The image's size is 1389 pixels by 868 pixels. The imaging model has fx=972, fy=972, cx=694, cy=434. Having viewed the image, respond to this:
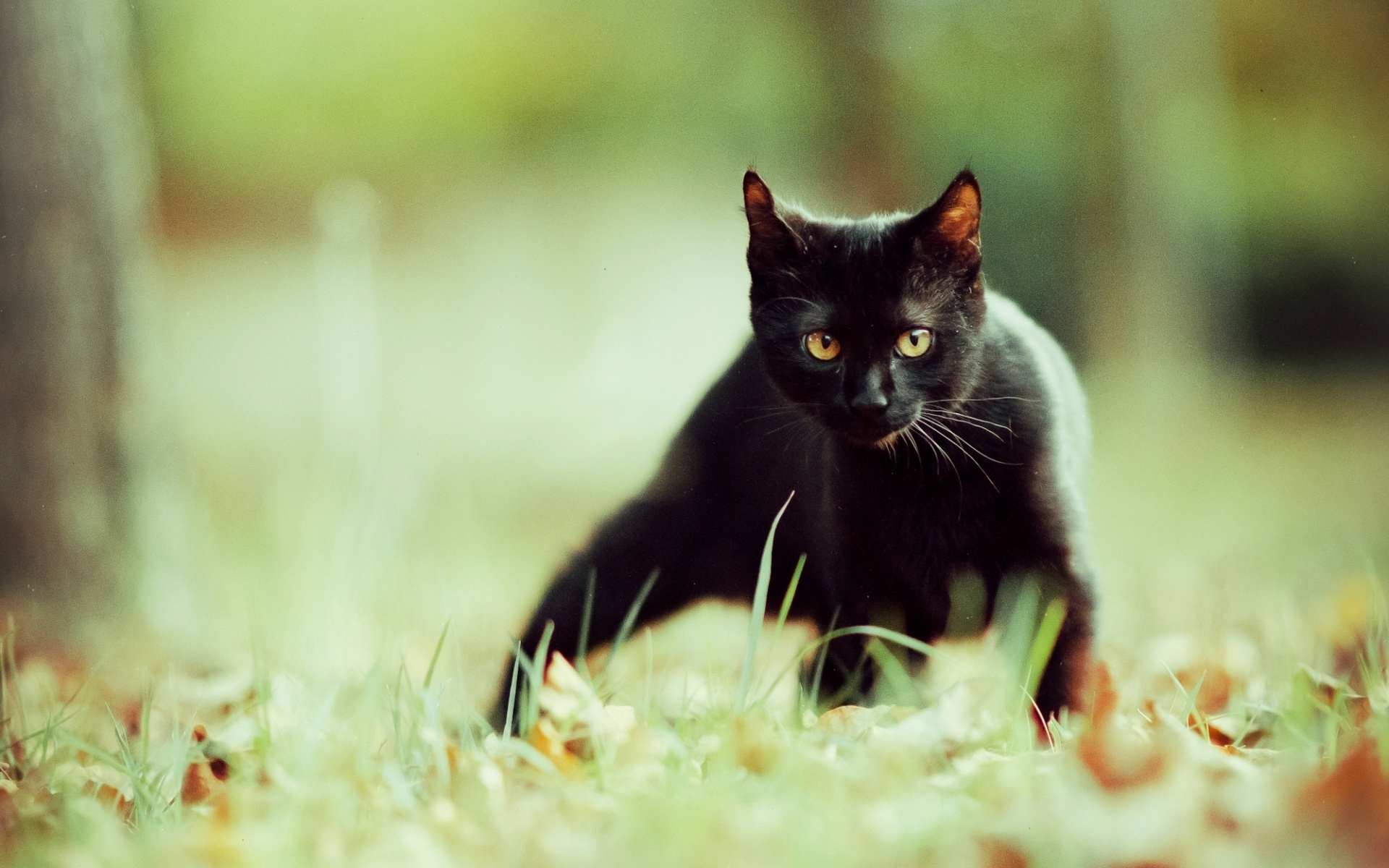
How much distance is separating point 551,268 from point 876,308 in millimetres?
1203

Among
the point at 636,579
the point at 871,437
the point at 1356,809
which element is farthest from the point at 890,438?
the point at 1356,809

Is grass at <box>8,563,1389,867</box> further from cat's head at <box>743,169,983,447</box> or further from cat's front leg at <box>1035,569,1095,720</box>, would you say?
cat's head at <box>743,169,983,447</box>

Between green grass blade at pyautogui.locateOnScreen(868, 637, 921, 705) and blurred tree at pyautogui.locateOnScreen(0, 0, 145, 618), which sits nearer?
green grass blade at pyautogui.locateOnScreen(868, 637, 921, 705)

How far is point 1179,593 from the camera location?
2.18m

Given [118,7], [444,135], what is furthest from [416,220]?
[118,7]

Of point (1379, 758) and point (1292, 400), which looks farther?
point (1292, 400)

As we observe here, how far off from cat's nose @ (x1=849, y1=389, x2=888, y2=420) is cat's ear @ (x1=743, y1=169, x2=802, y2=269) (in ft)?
0.88

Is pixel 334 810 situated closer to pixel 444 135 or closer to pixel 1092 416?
pixel 1092 416

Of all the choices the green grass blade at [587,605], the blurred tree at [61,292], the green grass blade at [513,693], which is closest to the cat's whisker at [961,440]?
the green grass blade at [587,605]

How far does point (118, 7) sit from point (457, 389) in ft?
3.67

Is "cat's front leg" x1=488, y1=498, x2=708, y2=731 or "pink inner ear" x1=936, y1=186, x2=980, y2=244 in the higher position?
"pink inner ear" x1=936, y1=186, x2=980, y2=244

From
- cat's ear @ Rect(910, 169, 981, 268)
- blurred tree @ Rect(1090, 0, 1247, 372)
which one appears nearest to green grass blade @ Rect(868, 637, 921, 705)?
cat's ear @ Rect(910, 169, 981, 268)

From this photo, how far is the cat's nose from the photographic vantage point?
1.44 m

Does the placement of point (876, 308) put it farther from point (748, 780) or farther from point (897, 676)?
point (748, 780)
